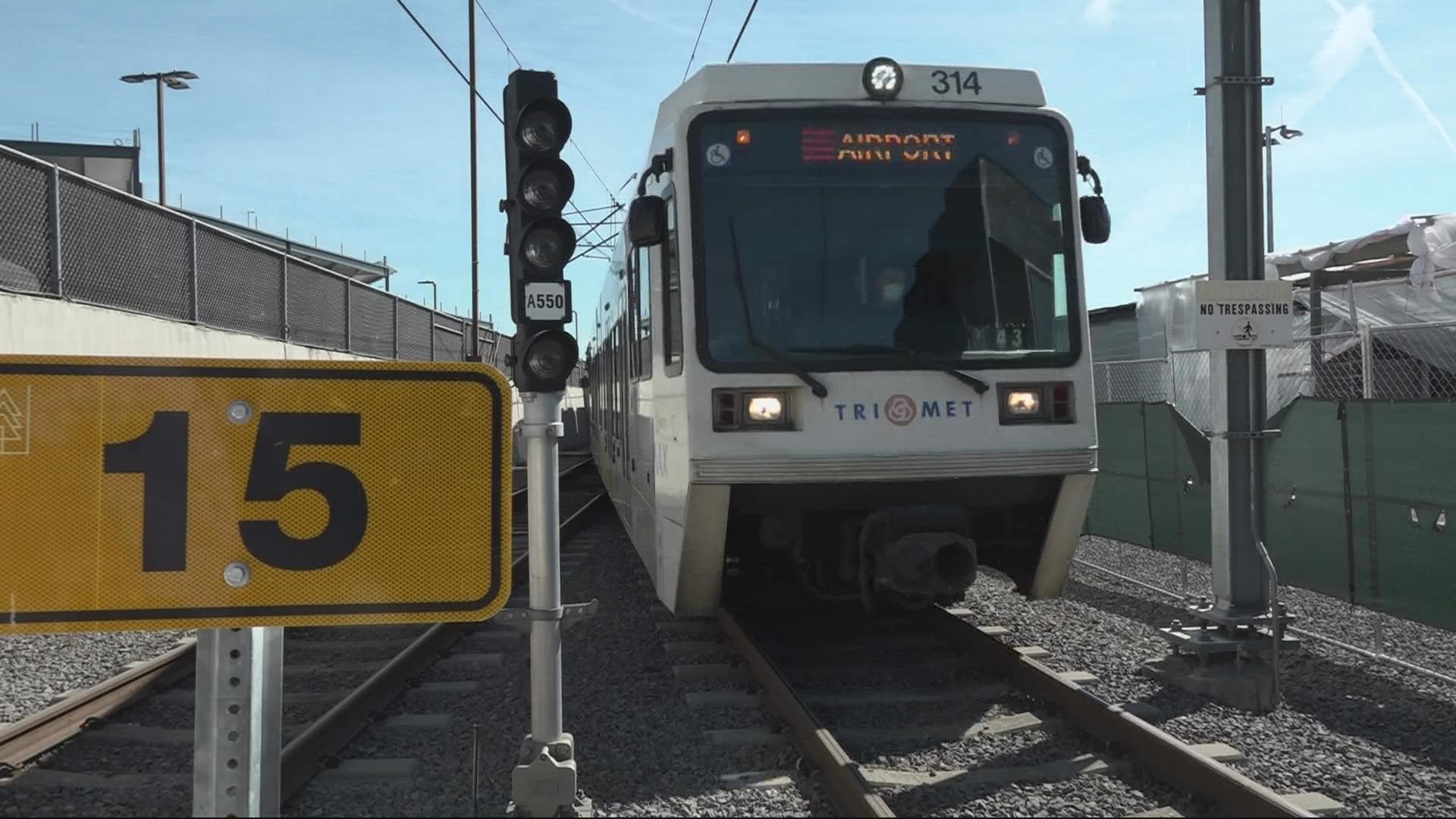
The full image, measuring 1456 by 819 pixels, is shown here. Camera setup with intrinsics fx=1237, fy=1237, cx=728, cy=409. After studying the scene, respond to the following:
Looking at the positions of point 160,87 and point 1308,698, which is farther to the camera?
point 160,87

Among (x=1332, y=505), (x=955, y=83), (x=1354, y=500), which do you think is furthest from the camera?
(x=1332, y=505)

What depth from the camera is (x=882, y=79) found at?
21.9 ft

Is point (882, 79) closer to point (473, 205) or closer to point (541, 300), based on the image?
point (541, 300)

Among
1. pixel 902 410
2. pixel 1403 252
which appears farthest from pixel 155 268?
pixel 1403 252

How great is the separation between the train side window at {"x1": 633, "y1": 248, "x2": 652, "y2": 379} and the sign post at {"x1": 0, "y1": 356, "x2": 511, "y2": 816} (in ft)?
13.0

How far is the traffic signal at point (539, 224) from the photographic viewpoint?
4.83 m

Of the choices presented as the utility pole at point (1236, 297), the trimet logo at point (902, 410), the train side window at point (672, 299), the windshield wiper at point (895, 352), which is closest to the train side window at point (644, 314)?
the train side window at point (672, 299)

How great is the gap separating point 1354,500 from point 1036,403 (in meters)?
2.76

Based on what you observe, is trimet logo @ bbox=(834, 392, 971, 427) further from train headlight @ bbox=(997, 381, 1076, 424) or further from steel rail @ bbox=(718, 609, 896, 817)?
steel rail @ bbox=(718, 609, 896, 817)

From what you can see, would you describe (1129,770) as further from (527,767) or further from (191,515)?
(191,515)

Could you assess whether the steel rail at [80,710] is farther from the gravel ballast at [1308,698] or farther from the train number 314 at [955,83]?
the train number 314 at [955,83]

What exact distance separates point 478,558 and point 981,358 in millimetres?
3694

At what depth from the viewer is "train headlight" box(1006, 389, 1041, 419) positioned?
6504 mm

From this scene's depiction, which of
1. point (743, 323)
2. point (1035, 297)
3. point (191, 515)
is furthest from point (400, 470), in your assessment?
point (1035, 297)
